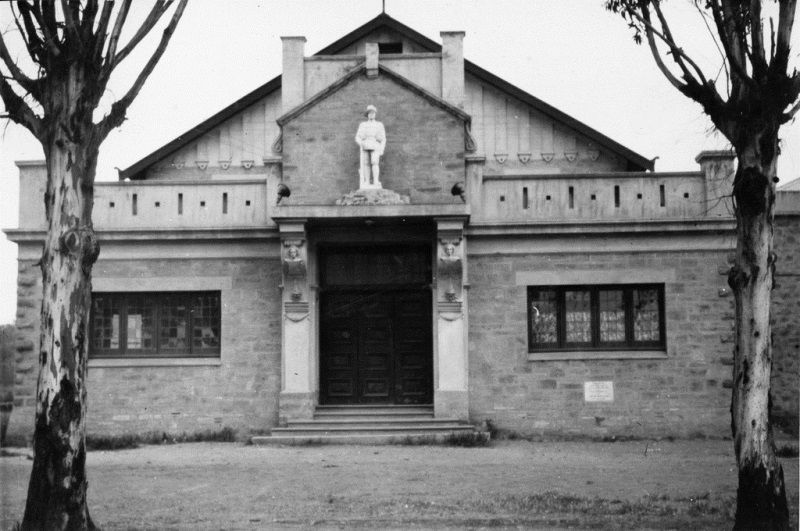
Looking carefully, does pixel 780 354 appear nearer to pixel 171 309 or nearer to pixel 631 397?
pixel 631 397

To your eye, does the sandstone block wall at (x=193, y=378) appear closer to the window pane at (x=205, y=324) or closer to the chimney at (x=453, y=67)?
the window pane at (x=205, y=324)

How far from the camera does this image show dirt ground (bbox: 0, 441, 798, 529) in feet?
31.2

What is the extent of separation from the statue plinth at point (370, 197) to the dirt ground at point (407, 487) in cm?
441

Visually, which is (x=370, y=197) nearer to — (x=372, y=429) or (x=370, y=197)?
(x=370, y=197)

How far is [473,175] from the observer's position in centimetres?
1811

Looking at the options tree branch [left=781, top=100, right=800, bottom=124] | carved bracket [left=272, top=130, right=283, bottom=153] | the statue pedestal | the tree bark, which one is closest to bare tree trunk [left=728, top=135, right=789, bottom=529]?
tree branch [left=781, top=100, right=800, bottom=124]

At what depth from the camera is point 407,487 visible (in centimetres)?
1145

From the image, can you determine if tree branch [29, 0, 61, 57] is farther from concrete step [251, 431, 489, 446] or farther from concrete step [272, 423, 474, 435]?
concrete step [272, 423, 474, 435]

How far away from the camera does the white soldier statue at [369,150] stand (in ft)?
56.9

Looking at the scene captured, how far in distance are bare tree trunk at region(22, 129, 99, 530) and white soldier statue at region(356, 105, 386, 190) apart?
8.83m

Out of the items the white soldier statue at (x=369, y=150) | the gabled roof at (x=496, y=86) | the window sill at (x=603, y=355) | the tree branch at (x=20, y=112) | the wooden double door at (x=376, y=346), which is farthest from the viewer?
the gabled roof at (x=496, y=86)

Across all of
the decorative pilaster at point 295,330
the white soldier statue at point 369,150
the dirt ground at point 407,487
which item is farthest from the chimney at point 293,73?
the dirt ground at point 407,487

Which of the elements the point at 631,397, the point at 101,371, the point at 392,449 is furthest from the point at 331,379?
the point at 631,397

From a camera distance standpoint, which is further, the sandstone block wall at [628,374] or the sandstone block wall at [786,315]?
the sandstone block wall at [786,315]
